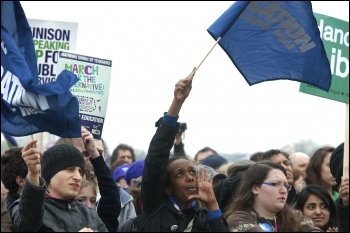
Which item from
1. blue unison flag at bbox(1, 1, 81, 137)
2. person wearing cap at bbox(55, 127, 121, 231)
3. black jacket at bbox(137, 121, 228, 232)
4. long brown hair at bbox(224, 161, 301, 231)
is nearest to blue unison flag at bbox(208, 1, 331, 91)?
long brown hair at bbox(224, 161, 301, 231)

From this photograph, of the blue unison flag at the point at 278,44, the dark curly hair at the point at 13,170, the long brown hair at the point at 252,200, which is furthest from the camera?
the dark curly hair at the point at 13,170

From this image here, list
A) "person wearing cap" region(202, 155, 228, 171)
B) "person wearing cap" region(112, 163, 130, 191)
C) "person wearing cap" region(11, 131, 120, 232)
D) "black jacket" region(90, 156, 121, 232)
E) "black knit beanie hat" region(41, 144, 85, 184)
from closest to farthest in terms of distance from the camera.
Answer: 1. "person wearing cap" region(11, 131, 120, 232)
2. "black knit beanie hat" region(41, 144, 85, 184)
3. "black jacket" region(90, 156, 121, 232)
4. "person wearing cap" region(112, 163, 130, 191)
5. "person wearing cap" region(202, 155, 228, 171)

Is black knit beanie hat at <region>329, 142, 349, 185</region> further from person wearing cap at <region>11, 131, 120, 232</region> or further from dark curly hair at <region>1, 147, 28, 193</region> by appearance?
dark curly hair at <region>1, 147, 28, 193</region>

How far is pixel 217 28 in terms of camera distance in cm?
969

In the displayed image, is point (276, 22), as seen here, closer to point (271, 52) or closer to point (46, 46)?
point (271, 52)

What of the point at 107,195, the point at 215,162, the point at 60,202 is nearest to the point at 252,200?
the point at 107,195

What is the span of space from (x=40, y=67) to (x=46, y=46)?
483mm

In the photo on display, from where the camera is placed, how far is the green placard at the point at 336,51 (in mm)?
11234

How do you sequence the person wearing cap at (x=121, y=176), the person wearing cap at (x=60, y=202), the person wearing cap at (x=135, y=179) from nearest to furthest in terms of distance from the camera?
the person wearing cap at (x=60, y=202) < the person wearing cap at (x=135, y=179) < the person wearing cap at (x=121, y=176)

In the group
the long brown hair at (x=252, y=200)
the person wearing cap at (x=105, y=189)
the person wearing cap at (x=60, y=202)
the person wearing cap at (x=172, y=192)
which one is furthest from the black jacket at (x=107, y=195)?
the long brown hair at (x=252, y=200)

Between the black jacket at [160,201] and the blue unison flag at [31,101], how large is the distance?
0.62 metres

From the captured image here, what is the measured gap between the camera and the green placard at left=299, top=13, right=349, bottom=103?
1123 centimetres

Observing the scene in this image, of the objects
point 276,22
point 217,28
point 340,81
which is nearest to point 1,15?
point 217,28

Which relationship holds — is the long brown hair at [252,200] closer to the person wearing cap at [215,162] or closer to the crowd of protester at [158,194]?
the crowd of protester at [158,194]
